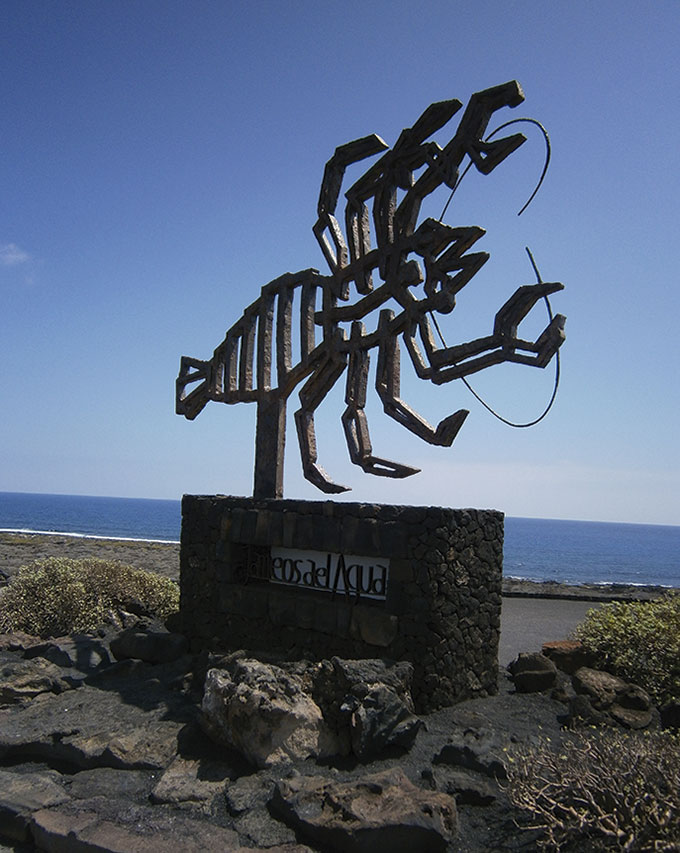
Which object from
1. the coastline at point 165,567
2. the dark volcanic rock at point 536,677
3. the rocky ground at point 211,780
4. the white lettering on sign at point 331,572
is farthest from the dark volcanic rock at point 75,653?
the coastline at point 165,567

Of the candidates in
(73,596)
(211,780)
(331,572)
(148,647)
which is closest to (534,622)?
(331,572)

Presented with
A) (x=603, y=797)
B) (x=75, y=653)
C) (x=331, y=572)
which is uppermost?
(x=331, y=572)

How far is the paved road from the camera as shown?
10258 millimetres

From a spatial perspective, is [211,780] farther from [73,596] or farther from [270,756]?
[73,596]

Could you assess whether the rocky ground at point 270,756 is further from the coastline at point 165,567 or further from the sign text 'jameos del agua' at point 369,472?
the coastline at point 165,567

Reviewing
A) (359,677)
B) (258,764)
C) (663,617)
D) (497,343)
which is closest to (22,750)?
(258,764)

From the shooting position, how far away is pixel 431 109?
800 cm

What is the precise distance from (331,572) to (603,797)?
398 centimetres

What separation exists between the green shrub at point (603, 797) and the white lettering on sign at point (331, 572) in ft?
9.26

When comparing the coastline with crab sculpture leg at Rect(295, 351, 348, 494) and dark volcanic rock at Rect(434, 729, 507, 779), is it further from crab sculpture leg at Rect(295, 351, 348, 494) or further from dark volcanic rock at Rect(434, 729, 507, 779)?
dark volcanic rock at Rect(434, 729, 507, 779)

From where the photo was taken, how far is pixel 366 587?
7551mm

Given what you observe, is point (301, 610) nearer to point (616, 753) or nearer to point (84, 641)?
point (84, 641)

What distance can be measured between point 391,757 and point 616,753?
1838 millimetres

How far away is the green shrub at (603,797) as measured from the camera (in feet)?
13.0
